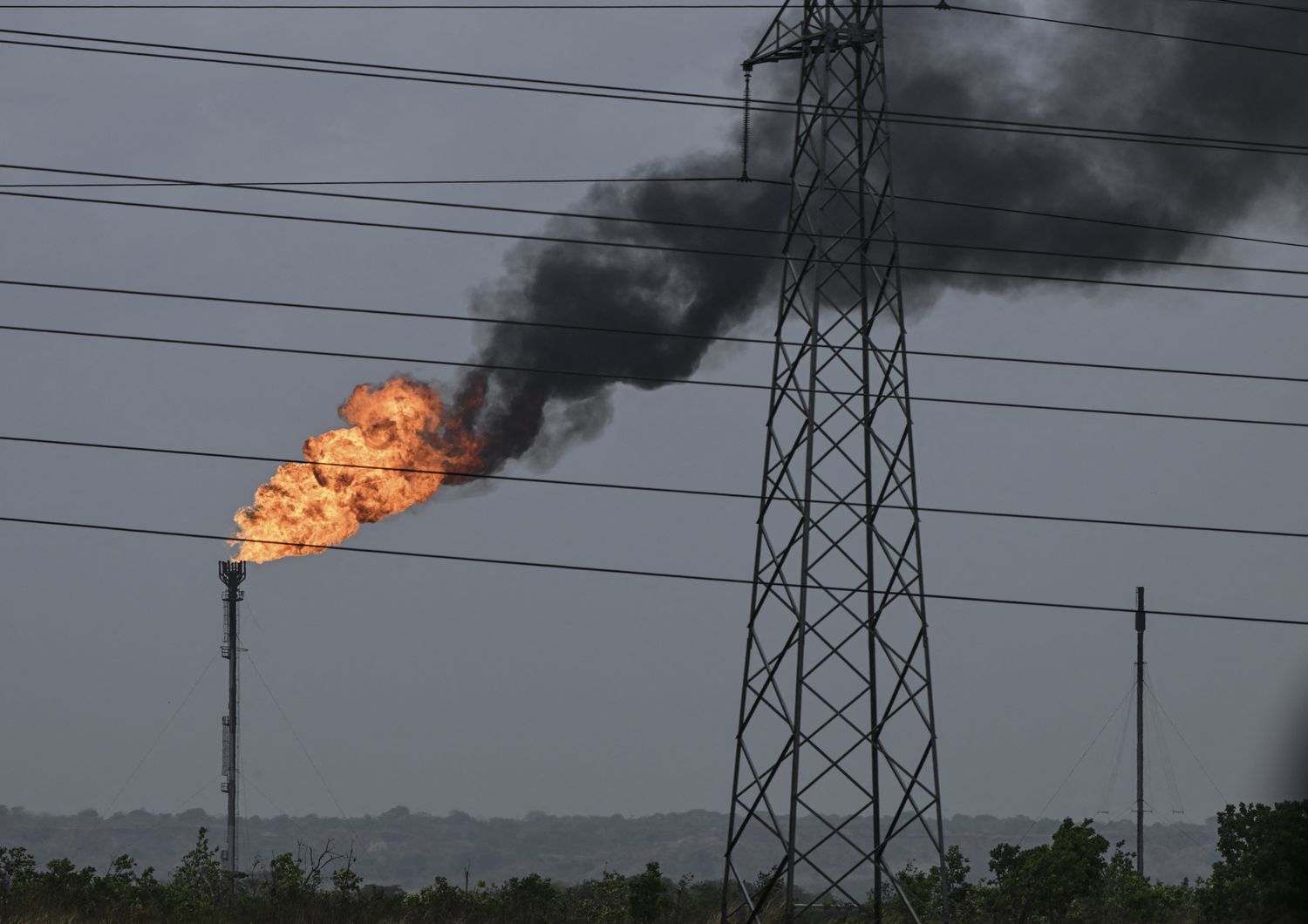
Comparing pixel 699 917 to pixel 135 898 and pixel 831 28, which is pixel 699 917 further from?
pixel 831 28

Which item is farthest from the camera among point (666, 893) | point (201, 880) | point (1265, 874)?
point (201, 880)

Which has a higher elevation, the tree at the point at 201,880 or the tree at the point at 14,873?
the tree at the point at 14,873

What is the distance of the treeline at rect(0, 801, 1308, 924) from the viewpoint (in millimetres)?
42062

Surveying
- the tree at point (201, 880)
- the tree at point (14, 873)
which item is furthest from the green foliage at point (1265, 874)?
the tree at point (14, 873)

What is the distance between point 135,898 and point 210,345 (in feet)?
53.8

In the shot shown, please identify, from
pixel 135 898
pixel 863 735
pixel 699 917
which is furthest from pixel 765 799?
pixel 135 898

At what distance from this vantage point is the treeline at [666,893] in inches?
1656

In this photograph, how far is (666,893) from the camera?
46344 mm

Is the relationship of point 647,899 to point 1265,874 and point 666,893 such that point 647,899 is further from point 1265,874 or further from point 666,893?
point 1265,874

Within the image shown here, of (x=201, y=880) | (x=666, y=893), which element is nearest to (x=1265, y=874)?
(x=666, y=893)

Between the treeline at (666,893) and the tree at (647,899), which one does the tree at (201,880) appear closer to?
the treeline at (666,893)

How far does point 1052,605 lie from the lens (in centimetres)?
3806

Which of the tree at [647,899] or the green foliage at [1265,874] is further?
the tree at [647,899]

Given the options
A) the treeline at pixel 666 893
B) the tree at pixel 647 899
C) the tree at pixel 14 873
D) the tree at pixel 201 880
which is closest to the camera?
the tree at pixel 14 873
